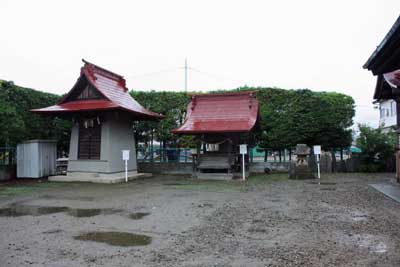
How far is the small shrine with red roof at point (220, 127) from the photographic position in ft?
49.4

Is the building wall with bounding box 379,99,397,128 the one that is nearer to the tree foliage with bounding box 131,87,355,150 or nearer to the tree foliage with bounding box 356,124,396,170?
the tree foliage with bounding box 356,124,396,170

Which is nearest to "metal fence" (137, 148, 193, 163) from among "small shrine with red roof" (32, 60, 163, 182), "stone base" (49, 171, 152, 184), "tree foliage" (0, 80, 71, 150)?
"small shrine with red roof" (32, 60, 163, 182)

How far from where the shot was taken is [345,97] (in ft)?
58.7

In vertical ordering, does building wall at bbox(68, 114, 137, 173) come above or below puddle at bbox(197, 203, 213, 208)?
above

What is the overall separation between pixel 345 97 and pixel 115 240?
15.7 meters

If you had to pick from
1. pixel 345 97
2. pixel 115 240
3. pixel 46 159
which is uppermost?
pixel 345 97

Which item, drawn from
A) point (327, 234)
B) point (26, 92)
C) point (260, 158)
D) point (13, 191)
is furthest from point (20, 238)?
point (260, 158)

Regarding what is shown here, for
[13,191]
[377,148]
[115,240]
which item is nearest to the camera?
[115,240]

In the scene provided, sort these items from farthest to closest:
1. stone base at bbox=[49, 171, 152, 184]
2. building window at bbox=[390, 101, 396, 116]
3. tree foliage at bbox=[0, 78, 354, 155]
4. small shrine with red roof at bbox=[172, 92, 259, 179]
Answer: building window at bbox=[390, 101, 396, 116] < tree foliage at bbox=[0, 78, 354, 155] < small shrine with red roof at bbox=[172, 92, 259, 179] < stone base at bbox=[49, 171, 152, 184]

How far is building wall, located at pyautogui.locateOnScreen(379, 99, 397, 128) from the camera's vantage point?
104 ft

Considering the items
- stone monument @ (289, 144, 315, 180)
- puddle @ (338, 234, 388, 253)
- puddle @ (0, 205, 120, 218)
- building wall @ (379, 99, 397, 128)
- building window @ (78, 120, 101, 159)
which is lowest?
puddle @ (0, 205, 120, 218)

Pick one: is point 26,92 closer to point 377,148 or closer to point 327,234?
point 327,234

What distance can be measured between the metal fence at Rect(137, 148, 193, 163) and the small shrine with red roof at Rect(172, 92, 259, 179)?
213cm

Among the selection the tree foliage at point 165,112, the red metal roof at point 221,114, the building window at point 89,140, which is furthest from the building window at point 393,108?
the building window at point 89,140
